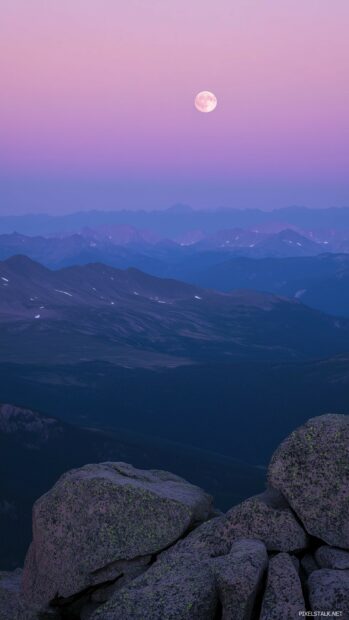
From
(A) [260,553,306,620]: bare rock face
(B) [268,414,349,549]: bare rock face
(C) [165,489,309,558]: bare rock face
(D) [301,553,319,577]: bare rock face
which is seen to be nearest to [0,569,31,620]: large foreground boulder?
(C) [165,489,309,558]: bare rock face

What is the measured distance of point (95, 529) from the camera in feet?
64.2

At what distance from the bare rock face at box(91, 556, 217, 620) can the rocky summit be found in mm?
27

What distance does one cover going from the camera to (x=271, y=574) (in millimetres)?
15586

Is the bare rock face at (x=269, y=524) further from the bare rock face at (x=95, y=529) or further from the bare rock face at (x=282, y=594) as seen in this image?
the bare rock face at (x=95, y=529)

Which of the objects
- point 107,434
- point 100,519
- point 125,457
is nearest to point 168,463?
point 125,457

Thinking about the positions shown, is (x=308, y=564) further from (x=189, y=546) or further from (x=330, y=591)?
(x=189, y=546)

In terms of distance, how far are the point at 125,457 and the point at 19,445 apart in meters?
24.3

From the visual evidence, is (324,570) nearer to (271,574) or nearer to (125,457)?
(271,574)

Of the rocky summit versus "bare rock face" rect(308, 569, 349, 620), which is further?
the rocky summit

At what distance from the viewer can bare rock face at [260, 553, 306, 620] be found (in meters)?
14.3

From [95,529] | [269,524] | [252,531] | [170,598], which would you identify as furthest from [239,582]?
[95,529]

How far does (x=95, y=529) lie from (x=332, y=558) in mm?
7302

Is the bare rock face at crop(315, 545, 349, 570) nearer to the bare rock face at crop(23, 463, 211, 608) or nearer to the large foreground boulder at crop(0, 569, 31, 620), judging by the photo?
the bare rock face at crop(23, 463, 211, 608)

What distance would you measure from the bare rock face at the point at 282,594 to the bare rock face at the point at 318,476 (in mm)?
2224
